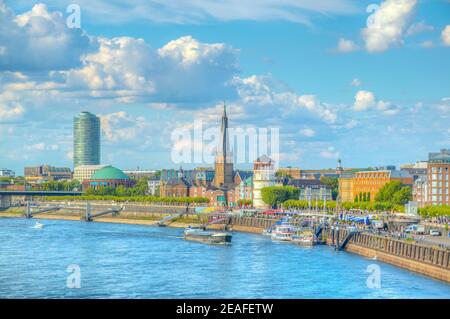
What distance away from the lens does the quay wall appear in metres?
42.7

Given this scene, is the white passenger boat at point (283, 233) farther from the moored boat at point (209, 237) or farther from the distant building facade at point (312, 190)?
the distant building facade at point (312, 190)

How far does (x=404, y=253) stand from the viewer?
49250mm

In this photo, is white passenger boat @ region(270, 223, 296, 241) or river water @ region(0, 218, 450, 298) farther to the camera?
→ white passenger boat @ region(270, 223, 296, 241)

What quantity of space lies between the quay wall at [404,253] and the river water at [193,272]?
788mm

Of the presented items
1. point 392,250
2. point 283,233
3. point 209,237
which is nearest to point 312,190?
point 283,233

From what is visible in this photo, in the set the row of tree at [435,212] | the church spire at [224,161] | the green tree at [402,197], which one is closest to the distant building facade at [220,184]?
the church spire at [224,161]

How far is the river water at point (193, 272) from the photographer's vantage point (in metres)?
37.0

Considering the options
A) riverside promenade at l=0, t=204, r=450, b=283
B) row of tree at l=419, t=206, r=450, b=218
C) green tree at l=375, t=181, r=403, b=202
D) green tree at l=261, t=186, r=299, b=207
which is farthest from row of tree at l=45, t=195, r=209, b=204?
row of tree at l=419, t=206, r=450, b=218

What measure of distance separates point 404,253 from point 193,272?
12086 millimetres

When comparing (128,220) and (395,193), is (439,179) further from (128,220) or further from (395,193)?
(128,220)

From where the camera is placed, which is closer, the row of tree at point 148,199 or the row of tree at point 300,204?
the row of tree at point 300,204

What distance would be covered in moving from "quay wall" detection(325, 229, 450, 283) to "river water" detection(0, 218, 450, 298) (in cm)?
79

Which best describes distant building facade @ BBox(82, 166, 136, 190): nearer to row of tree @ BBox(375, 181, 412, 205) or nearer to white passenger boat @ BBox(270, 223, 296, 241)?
row of tree @ BBox(375, 181, 412, 205)
